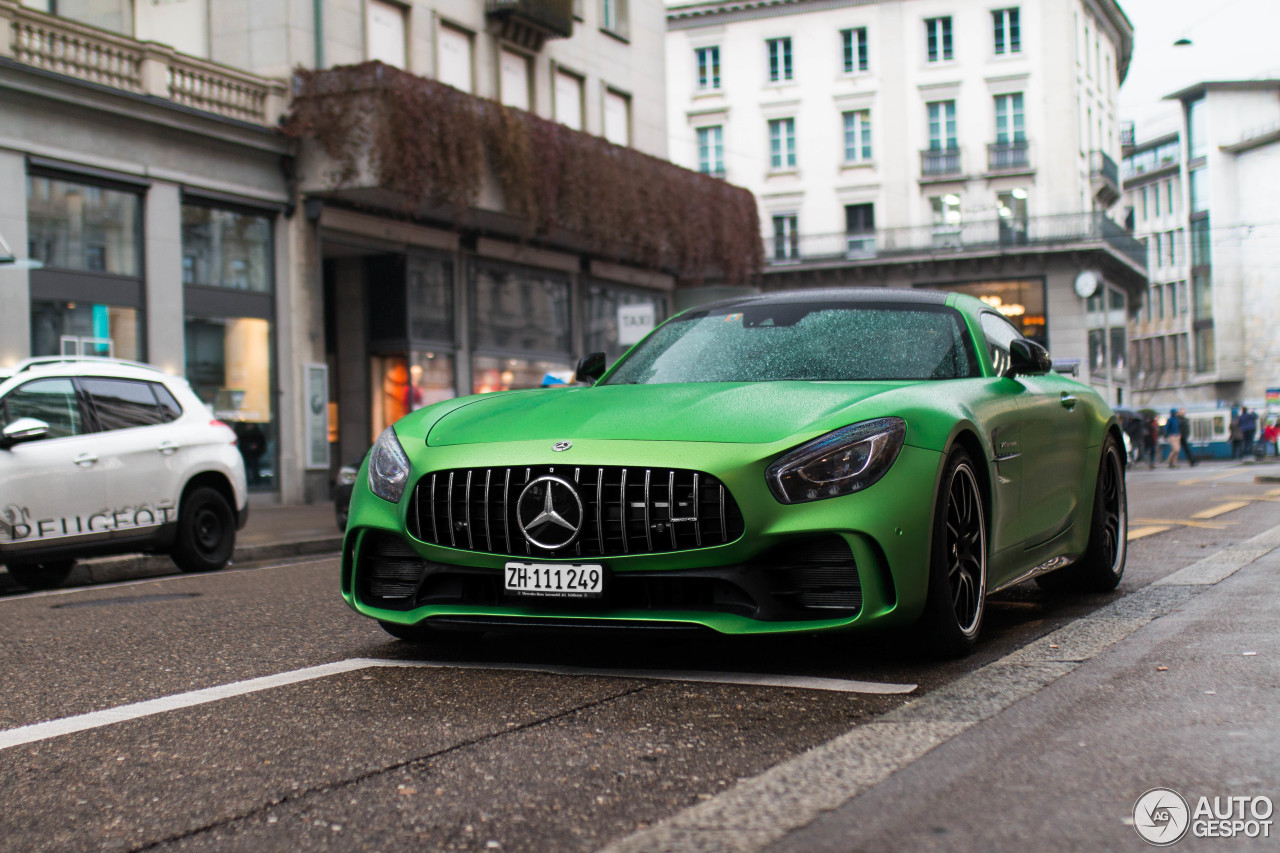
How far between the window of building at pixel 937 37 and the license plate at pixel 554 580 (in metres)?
49.0

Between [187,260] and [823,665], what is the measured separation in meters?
16.3

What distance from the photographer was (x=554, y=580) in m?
4.34

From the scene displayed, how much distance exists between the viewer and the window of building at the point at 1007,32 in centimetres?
4897

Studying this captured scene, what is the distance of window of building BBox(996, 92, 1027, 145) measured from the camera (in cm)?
4888

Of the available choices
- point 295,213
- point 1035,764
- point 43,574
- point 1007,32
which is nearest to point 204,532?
point 43,574

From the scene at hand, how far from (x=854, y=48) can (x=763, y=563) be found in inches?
1959

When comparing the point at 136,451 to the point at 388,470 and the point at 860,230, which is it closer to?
the point at 388,470

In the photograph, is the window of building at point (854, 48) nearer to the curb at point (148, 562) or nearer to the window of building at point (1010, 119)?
the window of building at point (1010, 119)

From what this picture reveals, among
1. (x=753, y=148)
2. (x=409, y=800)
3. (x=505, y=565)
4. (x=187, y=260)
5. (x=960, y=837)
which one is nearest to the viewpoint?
(x=960, y=837)

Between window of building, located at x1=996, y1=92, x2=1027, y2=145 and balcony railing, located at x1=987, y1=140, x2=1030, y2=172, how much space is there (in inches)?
8.1

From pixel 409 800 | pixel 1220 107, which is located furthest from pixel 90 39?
pixel 1220 107

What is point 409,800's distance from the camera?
302 cm

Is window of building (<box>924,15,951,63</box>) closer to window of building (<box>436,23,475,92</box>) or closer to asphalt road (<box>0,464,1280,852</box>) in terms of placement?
window of building (<box>436,23,475,92</box>)

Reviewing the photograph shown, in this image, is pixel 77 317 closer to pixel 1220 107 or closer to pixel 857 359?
pixel 857 359
